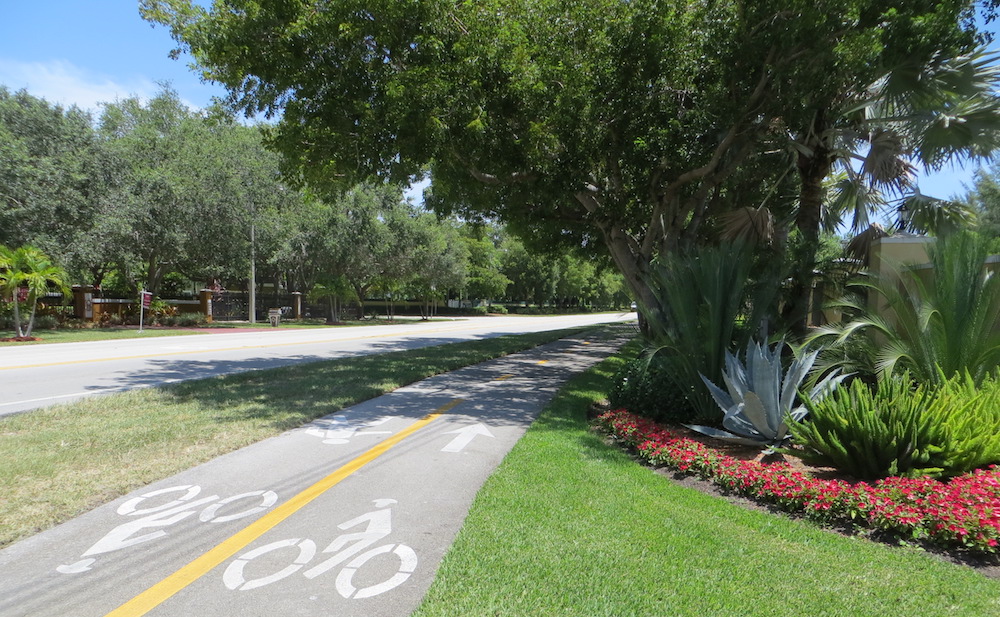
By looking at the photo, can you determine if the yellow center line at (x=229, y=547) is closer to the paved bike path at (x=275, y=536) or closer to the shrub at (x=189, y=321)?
the paved bike path at (x=275, y=536)

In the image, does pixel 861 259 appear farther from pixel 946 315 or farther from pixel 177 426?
pixel 177 426

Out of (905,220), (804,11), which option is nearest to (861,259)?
(905,220)

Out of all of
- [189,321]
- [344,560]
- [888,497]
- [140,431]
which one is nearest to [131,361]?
[140,431]

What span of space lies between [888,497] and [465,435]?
446 cm

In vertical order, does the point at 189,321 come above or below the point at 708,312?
below

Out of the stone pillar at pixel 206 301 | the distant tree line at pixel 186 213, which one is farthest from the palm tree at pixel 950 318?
the stone pillar at pixel 206 301

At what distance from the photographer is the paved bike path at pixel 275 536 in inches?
128

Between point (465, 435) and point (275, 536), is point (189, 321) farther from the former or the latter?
point (275, 536)

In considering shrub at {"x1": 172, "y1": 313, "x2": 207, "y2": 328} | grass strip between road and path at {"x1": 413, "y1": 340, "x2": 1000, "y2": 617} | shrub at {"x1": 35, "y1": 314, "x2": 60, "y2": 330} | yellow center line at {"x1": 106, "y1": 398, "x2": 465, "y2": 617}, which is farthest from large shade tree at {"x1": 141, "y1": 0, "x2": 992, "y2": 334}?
shrub at {"x1": 172, "y1": 313, "x2": 207, "y2": 328}

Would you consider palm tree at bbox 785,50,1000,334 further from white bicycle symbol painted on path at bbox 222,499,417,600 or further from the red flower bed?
white bicycle symbol painted on path at bbox 222,499,417,600

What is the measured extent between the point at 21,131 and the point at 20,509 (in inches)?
1112

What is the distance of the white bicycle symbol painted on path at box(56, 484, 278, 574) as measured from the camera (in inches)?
152

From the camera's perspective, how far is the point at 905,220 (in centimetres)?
1175

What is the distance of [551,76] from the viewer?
992cm
